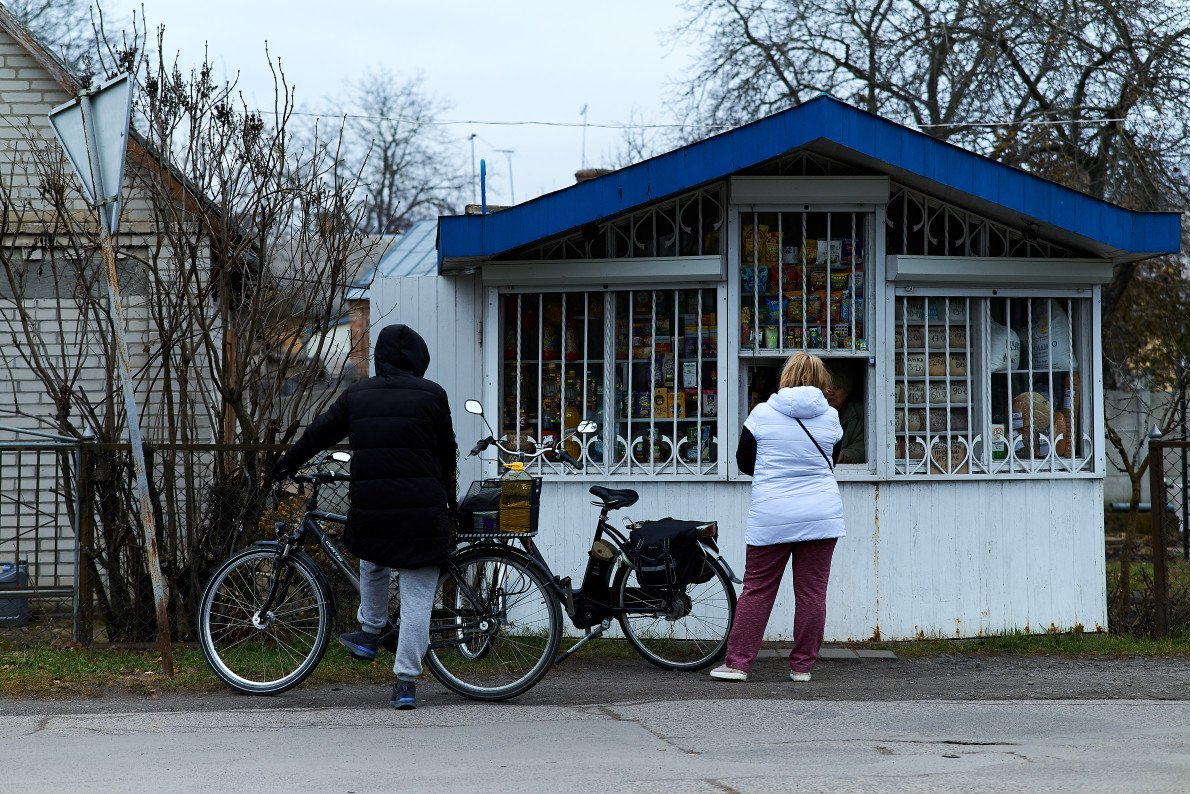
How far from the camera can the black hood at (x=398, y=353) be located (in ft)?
20.4

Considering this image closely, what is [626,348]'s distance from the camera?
8297mm

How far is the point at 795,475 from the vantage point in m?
6.91

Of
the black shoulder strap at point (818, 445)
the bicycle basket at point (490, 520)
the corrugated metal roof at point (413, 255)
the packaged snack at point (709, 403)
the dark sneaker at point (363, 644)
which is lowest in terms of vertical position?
the dark sneaker at point (363, 644)

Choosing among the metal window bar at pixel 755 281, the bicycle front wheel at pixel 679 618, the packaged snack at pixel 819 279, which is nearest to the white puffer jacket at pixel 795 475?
the bicycle front wheel at pixel 679 618

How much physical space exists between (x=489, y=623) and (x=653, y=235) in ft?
9.79

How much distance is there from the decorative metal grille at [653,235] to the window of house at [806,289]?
22cm

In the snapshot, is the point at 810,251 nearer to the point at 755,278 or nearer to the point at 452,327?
the point at 755,278

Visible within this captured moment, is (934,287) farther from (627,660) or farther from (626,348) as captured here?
(627,660)

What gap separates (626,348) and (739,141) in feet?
4.99

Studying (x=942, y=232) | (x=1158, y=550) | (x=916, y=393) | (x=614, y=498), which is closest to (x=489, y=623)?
(x=614, y=498)

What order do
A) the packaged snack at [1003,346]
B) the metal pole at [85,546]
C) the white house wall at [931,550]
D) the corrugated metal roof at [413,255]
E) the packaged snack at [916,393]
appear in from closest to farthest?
the metal pole at [85,546] < the white house wall at [931,550] < the packaged snack at [916,393] < the packaged snack at [1003,346] < the corrugated metal roof at [413,255]

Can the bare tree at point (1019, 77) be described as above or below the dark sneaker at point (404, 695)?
above

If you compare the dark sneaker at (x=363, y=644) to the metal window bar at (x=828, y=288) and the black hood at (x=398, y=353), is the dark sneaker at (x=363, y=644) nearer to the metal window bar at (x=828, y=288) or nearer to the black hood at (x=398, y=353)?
the black hood at (x=398, y=353)

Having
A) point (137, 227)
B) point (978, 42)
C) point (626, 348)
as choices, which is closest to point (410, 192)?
point (978, 42)
